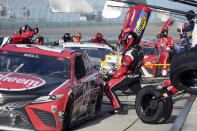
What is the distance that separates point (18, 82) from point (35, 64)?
3.28ft

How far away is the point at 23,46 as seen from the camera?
9.05m

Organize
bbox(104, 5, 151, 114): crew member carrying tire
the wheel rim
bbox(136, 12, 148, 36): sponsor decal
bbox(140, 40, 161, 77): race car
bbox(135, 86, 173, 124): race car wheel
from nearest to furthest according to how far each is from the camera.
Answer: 1. bbox(135, 86, 173, 124): race car wheel
2. the wheel rim
3. bbox(104, 5, 151, 114): crew member carrying tire
4. bbox(136, 12, 148, 36): sponsor decal
5. bbox(140, 40, 161, 77): race car

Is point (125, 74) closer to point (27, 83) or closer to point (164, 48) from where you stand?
point (27, 83)

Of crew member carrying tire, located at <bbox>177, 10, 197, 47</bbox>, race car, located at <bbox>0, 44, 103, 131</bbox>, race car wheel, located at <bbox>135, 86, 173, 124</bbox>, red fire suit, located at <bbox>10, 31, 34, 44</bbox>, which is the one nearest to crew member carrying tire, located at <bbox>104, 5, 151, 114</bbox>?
race car, located at <bbox>0, 44, 103, 131</bbox>

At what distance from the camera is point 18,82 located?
7.47 meters

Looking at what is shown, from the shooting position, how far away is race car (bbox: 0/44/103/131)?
22.9 feet

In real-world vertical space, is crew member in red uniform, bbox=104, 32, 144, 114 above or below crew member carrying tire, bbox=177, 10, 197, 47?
below

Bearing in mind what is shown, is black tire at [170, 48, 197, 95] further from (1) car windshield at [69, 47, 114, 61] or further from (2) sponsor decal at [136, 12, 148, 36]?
(2) sponsor decal at [136, 12, 148, 36]

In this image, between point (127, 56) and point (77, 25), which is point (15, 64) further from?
point (77, 25)

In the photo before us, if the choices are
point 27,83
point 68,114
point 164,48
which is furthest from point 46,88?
point 164,48

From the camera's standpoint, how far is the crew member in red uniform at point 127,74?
10094 millimetres

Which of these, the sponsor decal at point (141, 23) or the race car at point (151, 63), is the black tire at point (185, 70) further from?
the race car at point (151, 63)

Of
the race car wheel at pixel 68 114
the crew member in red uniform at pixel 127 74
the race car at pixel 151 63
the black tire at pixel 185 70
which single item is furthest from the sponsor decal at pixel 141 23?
the black tire at pixel 185 70

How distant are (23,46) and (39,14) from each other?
98.1 feet
